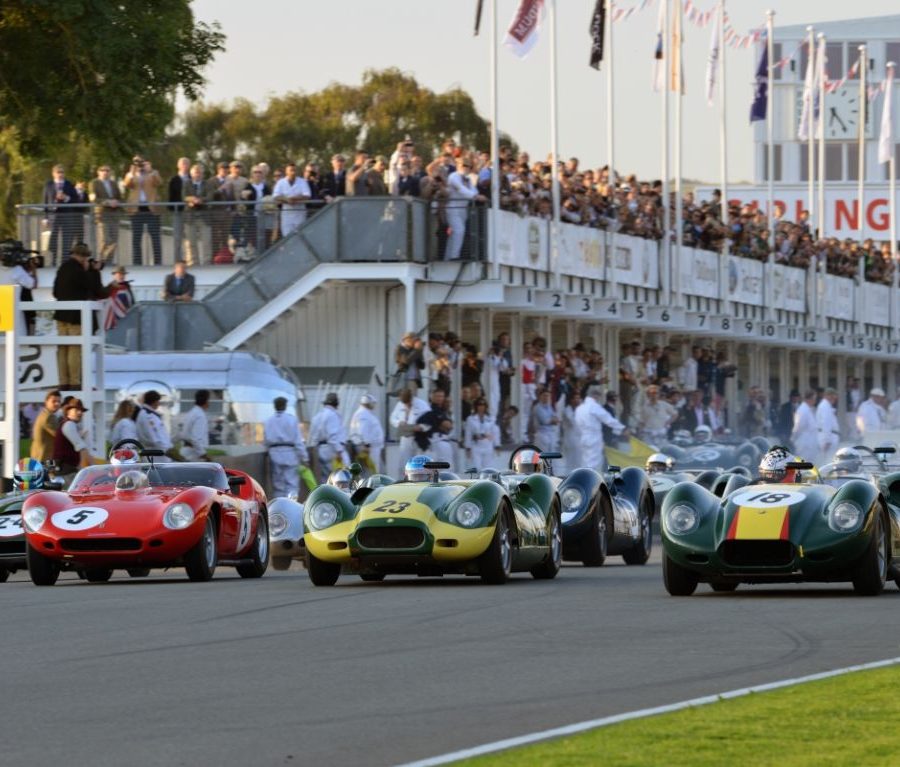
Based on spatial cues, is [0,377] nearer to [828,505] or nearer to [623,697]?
[828,505]

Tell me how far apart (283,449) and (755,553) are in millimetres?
11903

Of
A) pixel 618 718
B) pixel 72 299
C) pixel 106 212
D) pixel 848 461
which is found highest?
pixel 106 212

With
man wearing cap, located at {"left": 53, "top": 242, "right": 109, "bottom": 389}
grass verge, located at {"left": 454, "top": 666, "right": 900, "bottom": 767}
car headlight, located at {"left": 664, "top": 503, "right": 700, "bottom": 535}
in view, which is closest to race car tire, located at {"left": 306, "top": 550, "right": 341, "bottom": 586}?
car headlight, located at {"left": 664, "top": 503, "right": 700, "bottom": 535}

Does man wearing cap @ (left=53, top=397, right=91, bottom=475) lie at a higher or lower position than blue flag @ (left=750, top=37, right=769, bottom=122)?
lower

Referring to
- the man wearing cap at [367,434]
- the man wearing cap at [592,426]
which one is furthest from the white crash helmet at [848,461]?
the man wearing cap at [592,426]

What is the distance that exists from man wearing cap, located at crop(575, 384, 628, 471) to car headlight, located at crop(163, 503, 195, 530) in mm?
13715

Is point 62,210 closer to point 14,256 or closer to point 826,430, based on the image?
point 14,256

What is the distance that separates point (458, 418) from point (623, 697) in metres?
24.2

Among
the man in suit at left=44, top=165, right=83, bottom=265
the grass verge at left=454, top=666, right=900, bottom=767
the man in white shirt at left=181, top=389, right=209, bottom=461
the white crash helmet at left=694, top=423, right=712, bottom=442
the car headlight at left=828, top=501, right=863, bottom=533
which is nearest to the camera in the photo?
the grass verge at left=454, top=666, right=900, bottom=767

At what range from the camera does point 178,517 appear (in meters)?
18.1

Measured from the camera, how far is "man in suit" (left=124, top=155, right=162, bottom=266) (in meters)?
32.1

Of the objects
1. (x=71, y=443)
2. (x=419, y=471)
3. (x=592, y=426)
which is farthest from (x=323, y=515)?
(x=592, y=426)

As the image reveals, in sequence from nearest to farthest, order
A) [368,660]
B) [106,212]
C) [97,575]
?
[368,660], [97,575], [106,212]

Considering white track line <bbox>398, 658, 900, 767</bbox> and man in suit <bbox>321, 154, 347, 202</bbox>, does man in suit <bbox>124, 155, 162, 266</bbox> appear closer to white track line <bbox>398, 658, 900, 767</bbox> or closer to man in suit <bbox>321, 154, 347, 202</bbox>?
man in suit <bbox>321, 154, 347, 202</bbox>
